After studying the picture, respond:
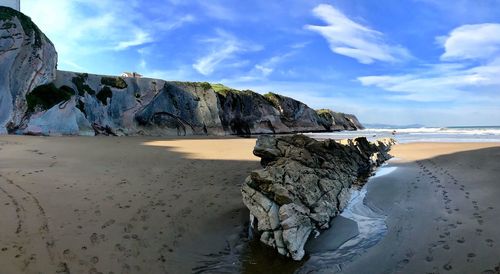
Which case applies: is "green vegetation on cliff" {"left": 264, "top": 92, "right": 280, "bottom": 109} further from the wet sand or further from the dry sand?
the dry sand

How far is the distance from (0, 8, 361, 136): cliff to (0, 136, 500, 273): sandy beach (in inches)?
526

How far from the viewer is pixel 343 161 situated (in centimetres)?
994

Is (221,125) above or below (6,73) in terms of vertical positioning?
below

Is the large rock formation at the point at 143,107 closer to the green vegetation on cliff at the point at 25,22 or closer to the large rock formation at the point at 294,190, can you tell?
the green vegetation on cliff at the point at 25,22

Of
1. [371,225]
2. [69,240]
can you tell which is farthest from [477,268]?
[69,240]

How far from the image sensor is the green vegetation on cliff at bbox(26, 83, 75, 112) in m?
21.6

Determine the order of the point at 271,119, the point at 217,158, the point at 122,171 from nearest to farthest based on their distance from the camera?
1. the point at 122,171
2. the point at 217,158
3. the point at 271,119

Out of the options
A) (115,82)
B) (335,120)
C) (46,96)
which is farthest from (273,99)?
(46,96)

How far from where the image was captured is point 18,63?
21.3 meters

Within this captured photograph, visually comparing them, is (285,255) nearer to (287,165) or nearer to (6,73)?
(287,165)

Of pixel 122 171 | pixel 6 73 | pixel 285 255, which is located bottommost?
pixel 285 255


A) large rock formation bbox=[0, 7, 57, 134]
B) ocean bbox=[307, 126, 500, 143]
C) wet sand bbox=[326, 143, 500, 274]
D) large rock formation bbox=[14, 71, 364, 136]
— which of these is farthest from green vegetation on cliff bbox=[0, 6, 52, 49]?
wet sand bbox=[326, 143, 500, 274]

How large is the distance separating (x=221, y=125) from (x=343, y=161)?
2721 cm

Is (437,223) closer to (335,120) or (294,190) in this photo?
(294,190)
